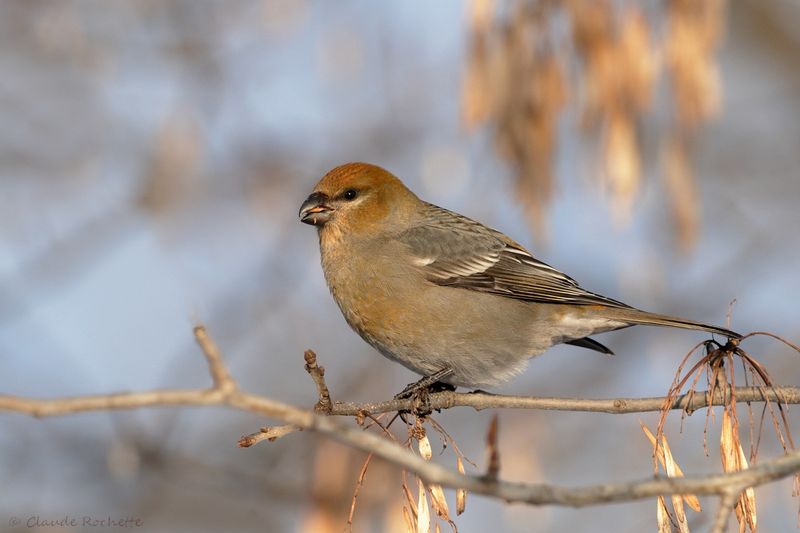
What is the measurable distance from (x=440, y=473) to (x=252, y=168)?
6511 millimetres

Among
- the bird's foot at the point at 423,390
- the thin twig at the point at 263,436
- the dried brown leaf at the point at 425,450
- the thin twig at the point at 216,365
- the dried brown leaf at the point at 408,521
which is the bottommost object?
the dried brown leaf at the point at 408,521

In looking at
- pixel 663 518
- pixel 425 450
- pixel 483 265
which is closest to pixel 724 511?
pixel 663 518

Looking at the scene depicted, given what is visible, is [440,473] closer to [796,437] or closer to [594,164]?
[594,164]

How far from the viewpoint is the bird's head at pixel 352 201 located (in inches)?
229

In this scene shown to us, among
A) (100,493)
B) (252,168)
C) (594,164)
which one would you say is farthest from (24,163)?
(594,164)

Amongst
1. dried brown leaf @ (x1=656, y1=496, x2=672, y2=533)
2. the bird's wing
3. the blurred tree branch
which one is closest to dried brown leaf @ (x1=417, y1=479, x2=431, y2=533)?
dried brown leaf @ (x1=656, y1=496, x2=672, y2=533)

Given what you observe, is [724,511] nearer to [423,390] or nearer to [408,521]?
[408,521]

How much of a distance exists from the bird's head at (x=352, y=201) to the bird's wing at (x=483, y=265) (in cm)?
22

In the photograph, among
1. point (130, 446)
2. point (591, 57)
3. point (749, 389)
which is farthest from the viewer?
point (130, 446)

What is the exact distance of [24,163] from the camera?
27.8 feet

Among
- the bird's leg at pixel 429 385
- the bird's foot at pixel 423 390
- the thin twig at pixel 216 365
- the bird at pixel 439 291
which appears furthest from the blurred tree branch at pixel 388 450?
the bird's leg at pixel 429 385

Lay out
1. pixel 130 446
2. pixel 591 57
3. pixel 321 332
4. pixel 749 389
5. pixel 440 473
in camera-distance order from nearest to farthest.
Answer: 1. pixel 440 473
2. pixel 749 389
3. pixel 591 57
4. pixel 130 446
5. pixel 321 332

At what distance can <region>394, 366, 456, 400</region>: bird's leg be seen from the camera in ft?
17.0

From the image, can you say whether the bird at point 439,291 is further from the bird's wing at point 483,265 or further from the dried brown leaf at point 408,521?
the dried brown leaf at point 408,521
